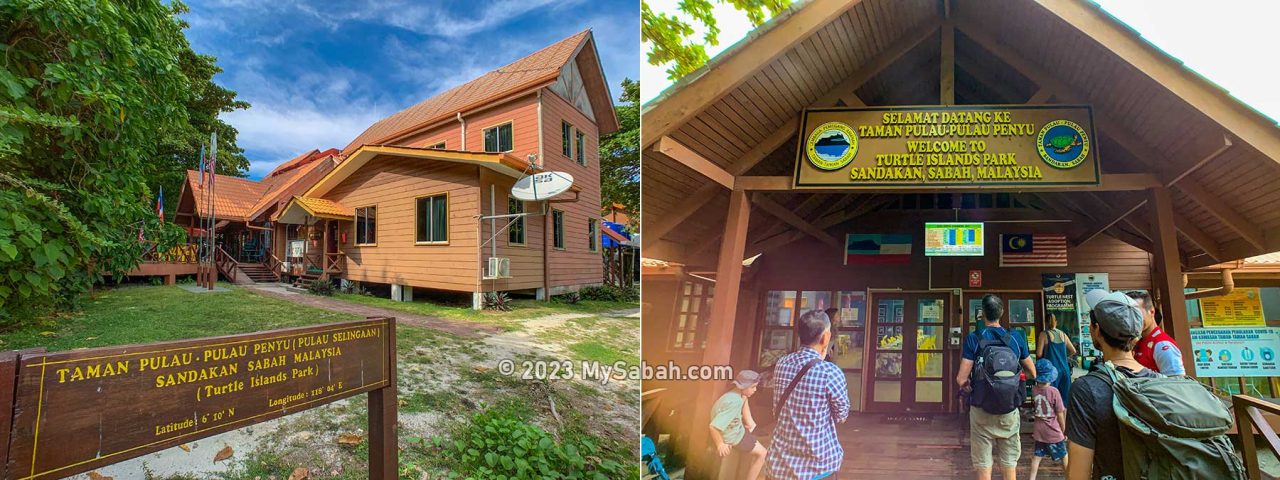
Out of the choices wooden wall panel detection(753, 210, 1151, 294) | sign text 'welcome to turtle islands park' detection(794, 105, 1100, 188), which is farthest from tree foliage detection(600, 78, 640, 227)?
wooden wall panel detection(753, 210, 1151, 294)

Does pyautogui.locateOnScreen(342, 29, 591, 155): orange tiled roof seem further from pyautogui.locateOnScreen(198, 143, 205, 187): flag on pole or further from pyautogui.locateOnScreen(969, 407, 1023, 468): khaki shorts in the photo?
pyautogui.locateOnScreen(969, 407, 1023, 468): khaki shorts

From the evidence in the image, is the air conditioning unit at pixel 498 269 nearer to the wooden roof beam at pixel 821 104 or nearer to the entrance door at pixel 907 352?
the wooden roof beam at pixel 821 104

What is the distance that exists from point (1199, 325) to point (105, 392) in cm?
851

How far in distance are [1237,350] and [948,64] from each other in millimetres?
5510

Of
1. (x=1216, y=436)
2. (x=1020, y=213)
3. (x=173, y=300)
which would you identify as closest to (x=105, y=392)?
(x=173, y=300)

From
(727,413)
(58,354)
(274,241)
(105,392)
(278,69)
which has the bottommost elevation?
(727,413)

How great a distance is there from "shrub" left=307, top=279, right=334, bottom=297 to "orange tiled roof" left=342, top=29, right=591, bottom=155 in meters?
0.88

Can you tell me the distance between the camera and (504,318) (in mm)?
3629

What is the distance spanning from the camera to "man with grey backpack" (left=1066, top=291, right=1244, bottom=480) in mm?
1810

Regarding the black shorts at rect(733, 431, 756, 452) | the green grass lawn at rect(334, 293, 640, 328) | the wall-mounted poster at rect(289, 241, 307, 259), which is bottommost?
the black shorts at rect(733, 431, 756, 452)

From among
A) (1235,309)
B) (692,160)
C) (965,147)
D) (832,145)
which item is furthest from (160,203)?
(1235,309)

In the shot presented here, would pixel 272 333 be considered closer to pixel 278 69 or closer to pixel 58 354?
pixel 58 354

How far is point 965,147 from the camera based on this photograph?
3152mm

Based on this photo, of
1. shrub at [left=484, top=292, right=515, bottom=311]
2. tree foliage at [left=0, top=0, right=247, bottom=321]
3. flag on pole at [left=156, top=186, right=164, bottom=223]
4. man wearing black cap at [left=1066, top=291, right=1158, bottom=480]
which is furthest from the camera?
shrub at [left=484, top=292, right=515, bottom=311]
